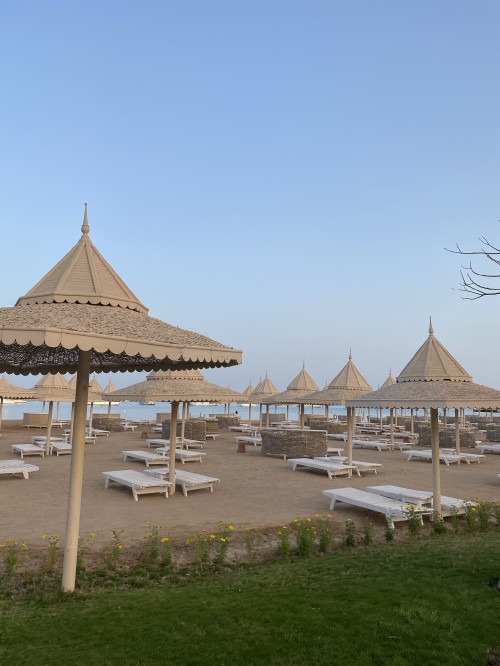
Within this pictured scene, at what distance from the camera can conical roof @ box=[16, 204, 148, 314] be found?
5672 millimetres

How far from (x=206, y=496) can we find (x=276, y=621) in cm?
722

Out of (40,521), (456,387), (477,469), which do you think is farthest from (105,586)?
(477,469)

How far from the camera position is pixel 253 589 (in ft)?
18.5

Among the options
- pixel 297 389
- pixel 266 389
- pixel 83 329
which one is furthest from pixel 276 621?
pixel 266 389

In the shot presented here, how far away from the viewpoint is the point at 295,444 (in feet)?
64.4

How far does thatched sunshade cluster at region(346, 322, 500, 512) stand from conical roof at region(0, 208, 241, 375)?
4716 mm

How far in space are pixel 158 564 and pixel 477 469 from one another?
14.3 metres

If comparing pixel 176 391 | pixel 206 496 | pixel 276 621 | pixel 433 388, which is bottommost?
pixel 206 496

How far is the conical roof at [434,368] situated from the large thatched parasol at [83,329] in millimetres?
5479

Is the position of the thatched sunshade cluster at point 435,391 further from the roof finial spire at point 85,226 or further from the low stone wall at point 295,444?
the low stone wall at point 295,444

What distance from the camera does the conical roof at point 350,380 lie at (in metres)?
19.7

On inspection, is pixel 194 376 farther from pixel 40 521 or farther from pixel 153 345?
pixel 153 345

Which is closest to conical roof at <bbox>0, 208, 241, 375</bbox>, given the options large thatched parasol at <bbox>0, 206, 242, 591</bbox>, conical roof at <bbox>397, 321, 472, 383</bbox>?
large thatched parasol at <bbox>0, 206, 242, 591</bbox>

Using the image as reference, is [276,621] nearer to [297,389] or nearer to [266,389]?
[297,389]
